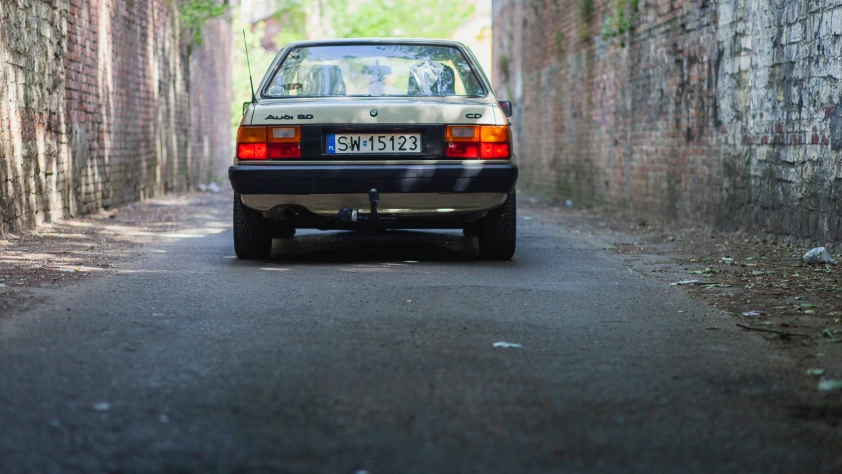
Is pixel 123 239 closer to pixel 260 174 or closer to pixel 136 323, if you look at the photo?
pixel 260 174

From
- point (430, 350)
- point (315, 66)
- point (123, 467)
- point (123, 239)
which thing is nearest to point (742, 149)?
point (315, 66)

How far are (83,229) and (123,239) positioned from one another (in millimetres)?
931

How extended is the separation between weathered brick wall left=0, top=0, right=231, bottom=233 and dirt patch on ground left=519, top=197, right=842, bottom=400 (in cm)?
498

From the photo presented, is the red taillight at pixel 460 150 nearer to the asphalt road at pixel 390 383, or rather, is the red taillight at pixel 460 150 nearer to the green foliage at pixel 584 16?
the asphalt road at pixel 390 383

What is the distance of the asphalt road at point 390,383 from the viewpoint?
9.65 ft

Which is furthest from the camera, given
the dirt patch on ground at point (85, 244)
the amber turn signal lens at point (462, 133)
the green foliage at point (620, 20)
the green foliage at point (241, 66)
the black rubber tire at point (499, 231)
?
the green foliage at point (241, 66)

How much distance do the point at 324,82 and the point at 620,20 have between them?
7342mm

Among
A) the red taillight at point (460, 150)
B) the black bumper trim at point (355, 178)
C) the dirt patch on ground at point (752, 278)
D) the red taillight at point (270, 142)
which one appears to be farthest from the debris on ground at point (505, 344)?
the red taillight at point (270, 142)

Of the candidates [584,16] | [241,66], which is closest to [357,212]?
[584,16]

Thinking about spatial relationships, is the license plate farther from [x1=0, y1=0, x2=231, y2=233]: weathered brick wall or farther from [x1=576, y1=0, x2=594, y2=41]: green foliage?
[x1=576, y1=0, x2=594, y2=41]: green foliage

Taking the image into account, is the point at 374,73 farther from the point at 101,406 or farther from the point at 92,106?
the point at 92,106

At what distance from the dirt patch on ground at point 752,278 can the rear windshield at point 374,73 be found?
1838mm

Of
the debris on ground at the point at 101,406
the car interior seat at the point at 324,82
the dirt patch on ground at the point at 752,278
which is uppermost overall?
the car interior seat at the point at 324,82

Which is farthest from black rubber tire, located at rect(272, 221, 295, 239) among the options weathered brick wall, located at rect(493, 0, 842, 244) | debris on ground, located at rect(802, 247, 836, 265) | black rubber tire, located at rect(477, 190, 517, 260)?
weathered brick wall, located at rect(493, 0, 842, 244)
